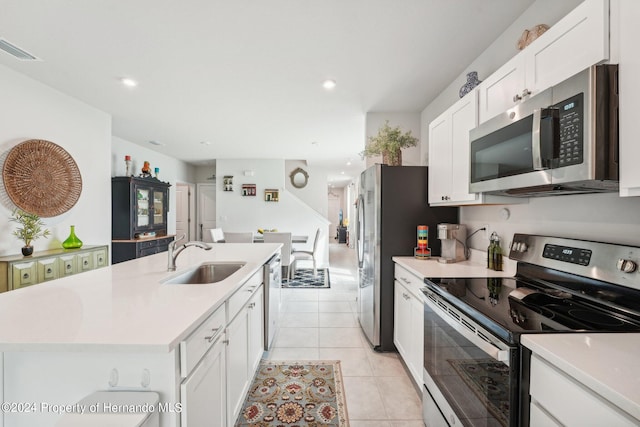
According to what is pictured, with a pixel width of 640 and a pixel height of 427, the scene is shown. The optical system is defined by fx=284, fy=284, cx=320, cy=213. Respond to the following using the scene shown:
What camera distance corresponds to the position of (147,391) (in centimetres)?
90

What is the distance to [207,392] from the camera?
115 cm

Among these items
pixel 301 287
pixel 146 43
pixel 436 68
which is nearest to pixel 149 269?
pixel 146 43

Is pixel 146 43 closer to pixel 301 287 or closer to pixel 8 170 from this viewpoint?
pixel 8 170

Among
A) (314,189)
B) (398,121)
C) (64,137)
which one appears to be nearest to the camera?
(64,137)

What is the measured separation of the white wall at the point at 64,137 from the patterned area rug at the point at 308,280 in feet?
9.15

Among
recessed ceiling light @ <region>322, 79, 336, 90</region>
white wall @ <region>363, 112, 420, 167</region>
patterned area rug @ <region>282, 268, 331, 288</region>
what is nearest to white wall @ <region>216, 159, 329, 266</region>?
patterned area rug @ <region>282, 268, 331, 288</region>

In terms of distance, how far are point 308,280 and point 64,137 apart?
4.00 metres

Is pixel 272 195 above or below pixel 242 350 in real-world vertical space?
above

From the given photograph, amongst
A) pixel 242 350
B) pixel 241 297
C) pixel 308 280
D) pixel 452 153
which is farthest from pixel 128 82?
pixel 308 280

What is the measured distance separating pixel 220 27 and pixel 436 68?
1796mm

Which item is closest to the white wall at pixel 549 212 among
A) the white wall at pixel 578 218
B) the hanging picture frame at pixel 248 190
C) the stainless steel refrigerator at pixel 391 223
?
the white wall at pixel 578 218

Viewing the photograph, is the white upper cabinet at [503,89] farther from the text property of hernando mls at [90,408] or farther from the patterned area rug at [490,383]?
the text property of hernando mls at [90,408]

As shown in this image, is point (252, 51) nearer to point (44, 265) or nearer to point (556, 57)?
point (556, 57)

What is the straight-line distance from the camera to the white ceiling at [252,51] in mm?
1795
